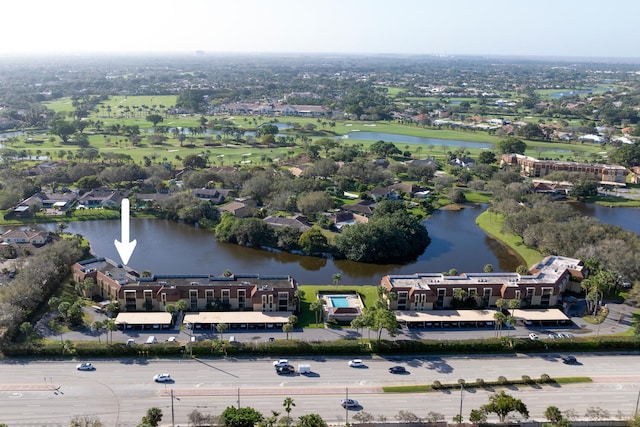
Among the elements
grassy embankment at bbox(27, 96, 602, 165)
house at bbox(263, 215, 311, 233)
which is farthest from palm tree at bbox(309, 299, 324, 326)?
grassy embankment at bbox(27, 96, 602, 165)

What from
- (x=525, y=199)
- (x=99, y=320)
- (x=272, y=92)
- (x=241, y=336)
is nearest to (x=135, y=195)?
(x=99, y=320)

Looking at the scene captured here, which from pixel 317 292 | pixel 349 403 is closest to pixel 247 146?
pixel 317 292

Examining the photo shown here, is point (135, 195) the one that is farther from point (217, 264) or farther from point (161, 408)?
point (161, 408)

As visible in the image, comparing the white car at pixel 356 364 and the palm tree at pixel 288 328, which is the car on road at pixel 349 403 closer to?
the white car at pixel 356 364

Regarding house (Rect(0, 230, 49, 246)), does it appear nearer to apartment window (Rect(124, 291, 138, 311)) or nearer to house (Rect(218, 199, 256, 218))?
apartment window (Rect(124, 291, 138, 311))

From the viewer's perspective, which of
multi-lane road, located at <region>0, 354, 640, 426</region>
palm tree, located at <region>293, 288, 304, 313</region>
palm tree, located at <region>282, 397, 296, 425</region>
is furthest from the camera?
palm tree, located at <region>293, 288, 304, 313</region>

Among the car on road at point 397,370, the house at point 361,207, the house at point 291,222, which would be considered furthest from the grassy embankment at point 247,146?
the car on road at point 397,370
